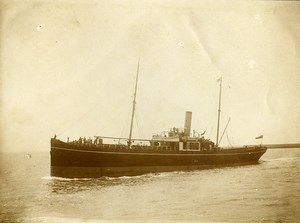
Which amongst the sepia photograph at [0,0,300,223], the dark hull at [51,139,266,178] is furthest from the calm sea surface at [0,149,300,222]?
the dark hull at [51,139,266,178]

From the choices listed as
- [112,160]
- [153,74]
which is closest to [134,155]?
[112,160]

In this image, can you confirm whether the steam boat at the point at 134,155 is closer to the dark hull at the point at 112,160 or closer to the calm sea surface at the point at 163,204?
the dark hull at the point at 112,160

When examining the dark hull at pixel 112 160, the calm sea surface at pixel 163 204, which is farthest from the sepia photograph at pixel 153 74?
the dark hull at pixel 112 160

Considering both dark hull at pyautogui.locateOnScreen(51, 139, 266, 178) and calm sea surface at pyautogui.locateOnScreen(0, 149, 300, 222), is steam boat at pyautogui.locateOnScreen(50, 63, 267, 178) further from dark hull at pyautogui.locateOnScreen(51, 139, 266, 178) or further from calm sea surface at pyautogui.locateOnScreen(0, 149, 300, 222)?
calm sea surface at pyautogui.locateOnScreen(0, 149, 300, 222)

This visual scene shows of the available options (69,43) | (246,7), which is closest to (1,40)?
(69,43)

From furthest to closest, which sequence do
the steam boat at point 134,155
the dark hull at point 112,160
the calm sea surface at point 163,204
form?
the dark hull at point 112,160, the steam boat at point 134,155, the calm sea surface at point 163,204

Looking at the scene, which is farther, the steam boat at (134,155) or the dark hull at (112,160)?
the dark hull at (112,160)

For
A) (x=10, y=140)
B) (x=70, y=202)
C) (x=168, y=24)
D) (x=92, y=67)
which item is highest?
(x=168, y=24)

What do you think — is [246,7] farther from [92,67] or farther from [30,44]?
[30,44]
